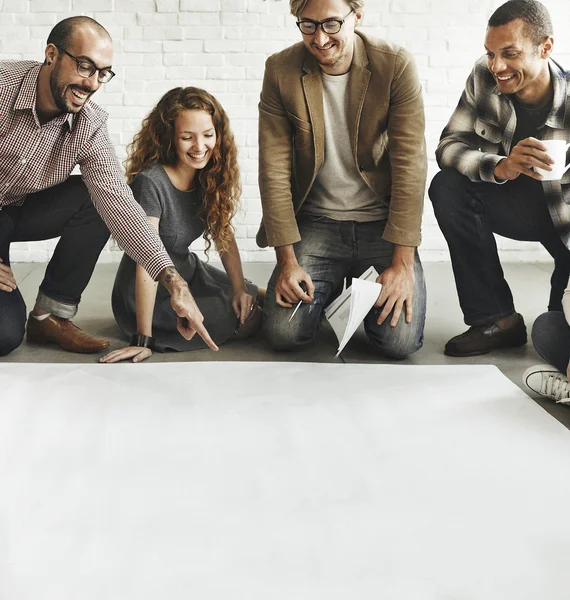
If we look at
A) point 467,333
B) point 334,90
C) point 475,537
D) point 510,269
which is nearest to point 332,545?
point 475,537

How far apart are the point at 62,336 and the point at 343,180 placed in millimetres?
1032

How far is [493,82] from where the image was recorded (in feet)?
8.21

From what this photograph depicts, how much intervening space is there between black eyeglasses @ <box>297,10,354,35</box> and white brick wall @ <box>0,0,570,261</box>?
1.84 metres

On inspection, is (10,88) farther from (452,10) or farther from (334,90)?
(452,10)

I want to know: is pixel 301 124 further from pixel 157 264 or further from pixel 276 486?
pixel 276 486

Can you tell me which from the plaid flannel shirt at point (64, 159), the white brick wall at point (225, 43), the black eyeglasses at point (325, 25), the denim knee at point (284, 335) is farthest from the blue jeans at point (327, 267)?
the white brick wall at point (225, 43)

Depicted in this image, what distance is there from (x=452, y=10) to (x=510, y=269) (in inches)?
54.1

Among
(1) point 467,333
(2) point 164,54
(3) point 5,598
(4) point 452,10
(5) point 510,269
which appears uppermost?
(4) point 452,10

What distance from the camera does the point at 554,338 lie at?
7.09 feet

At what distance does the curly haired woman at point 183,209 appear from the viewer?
245cm

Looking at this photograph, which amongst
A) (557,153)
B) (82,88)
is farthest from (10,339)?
(557,153)

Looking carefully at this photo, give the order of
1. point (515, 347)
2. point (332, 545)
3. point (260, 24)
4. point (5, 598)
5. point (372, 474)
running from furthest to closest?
point (260, 24)
point (515, 347)
point (372, 474)
point (332, 545)
point (5, 598)

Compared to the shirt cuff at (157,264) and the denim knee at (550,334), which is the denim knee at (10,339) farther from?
the denim knee at (550,334)

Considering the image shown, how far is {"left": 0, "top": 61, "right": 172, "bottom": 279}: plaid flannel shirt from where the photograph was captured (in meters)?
2.23
